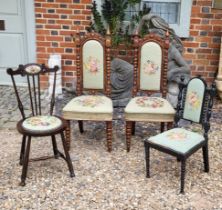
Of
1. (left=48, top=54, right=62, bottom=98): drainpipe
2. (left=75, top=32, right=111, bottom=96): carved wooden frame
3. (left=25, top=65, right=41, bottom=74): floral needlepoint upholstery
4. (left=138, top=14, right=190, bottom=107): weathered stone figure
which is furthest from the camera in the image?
(left=48, top=54, right=62, bottom=98): drainpipe

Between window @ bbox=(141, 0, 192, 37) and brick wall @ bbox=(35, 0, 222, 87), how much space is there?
0.26 ft

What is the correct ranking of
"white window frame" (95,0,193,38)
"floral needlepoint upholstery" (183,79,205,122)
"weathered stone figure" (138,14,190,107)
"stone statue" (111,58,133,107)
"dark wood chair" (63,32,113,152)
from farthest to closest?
"white window frame" (95,0,193,38), "stone statue" (111,58,133,107), "weathered stone figure" (138,14,190,107), "dark wood chair" (63,32,113,152), "floral needlepoint upholstery" (183,79,205,122)

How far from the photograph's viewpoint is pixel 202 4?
4.29 meters

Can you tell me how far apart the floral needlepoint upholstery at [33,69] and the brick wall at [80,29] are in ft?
5.53

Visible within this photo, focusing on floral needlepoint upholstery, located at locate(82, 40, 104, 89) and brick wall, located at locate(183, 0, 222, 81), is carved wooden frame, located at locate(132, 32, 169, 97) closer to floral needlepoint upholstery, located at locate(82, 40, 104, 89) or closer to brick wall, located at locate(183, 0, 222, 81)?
floral needlepoint upholstery, located at locate(82, 40, 104, 89)

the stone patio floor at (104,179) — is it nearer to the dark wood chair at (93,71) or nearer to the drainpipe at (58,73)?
the dark wood chair at (93,71)

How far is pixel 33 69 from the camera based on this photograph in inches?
113

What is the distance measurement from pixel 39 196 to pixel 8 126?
4.39ft

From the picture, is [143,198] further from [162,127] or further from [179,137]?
[162,127]

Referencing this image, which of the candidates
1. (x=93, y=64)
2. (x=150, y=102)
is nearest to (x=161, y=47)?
(x=150, y=102)

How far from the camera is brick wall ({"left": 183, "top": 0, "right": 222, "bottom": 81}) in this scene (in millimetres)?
4316

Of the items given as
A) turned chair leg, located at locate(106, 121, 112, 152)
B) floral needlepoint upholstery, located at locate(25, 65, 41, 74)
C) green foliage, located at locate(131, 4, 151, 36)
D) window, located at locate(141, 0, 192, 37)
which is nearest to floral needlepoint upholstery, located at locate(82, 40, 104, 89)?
turned chair leg, located at locate(106, 121, 112, 152)

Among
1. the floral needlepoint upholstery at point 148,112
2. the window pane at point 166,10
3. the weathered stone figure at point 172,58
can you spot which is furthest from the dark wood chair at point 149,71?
the window pane at point 166,10

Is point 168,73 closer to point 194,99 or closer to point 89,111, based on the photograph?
point 194,99
